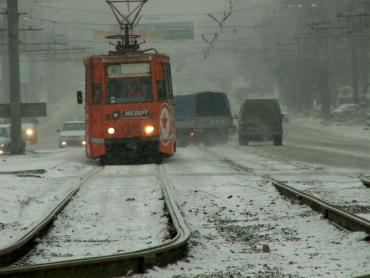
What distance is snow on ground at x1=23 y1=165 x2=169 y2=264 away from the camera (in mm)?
8578

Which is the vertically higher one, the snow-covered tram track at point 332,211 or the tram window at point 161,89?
the tram window at point 161,89

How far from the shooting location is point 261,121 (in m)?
37.5

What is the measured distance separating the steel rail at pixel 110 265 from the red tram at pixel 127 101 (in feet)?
45.3

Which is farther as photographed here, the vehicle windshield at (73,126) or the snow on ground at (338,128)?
the snow on ground at (338,128)

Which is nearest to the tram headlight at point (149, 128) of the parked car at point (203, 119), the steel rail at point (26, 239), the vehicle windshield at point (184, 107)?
the steel rail at point (26, 239)

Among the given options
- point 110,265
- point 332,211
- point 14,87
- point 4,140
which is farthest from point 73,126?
point 110,265

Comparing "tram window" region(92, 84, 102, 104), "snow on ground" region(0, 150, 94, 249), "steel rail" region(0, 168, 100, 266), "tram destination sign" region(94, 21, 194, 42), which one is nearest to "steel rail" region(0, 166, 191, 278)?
"steel rail" region(0, 168, 100, 266)

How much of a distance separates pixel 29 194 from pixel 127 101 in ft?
27.1

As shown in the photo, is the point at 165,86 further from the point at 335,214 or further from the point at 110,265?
the point at 110,265

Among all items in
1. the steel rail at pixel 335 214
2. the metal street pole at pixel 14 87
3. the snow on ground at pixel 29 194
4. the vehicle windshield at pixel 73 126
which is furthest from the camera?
the vehicle windshield at pixel 73 126

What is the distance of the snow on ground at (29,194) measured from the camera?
10.4 m

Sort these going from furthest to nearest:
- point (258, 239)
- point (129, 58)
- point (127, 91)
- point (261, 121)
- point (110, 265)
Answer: point (261, 121) → point (127, 91) → point (129, 58) → point (258, 239) → point (110, 265)

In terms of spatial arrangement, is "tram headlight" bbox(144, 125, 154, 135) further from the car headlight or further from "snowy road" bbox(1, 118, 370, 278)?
the car headlight

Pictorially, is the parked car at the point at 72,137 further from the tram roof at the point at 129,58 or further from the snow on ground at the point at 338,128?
the tram roof at the point at 129,58
